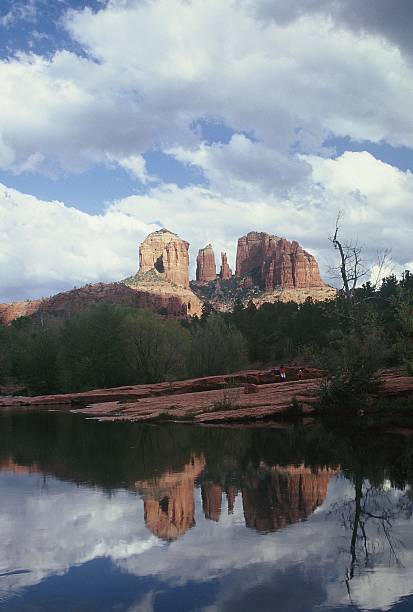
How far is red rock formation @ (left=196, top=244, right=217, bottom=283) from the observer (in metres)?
191

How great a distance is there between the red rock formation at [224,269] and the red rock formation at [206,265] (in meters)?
2.56

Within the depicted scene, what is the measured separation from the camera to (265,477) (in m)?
12.2

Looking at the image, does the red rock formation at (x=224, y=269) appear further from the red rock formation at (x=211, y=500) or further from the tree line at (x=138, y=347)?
the red rock formation at (x=211, y=500)

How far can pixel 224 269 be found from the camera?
194250mm

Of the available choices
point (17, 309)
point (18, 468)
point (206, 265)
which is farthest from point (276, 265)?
point (18, 468)

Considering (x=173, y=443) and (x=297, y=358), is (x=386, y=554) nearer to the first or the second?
(x=173, y=443)

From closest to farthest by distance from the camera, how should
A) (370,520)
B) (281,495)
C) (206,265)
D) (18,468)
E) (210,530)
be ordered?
(210,530) → (370,520) → (281,495) → (18,468) → (206,265)

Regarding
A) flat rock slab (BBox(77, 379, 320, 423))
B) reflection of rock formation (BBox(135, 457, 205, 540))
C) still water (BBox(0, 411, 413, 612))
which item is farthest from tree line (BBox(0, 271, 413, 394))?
reflection of rock formation (BBox(135, 457, 205, 540))

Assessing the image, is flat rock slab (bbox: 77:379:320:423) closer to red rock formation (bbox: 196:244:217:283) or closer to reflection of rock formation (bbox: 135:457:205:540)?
reflection of rock formation (bbox: 135:457:205:540)

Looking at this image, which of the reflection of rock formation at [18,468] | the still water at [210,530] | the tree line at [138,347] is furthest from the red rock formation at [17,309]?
the still water at [210,530]

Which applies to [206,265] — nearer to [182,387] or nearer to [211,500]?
[182,387]

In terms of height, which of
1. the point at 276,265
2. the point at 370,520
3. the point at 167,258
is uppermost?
the point at 167,258

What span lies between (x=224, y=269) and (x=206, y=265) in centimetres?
655

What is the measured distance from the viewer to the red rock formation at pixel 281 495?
8845 millimetres
